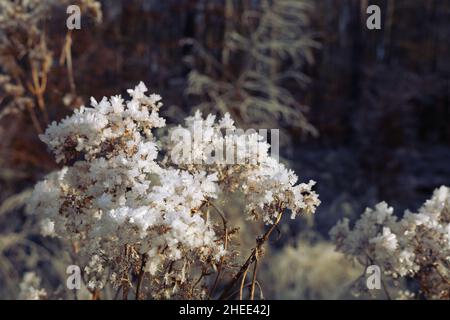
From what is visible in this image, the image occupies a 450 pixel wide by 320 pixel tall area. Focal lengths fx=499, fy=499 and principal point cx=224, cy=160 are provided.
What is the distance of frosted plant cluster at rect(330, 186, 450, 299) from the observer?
1735mm

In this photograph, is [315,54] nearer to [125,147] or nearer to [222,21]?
[222,21]

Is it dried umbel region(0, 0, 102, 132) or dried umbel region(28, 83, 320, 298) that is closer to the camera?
dried umbel region(28, 83, 320, 298)

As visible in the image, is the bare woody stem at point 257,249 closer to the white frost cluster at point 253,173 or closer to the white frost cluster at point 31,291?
the white frost cluster at point 253,173

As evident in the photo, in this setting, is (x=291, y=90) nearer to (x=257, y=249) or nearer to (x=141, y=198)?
(x=257, y=249)

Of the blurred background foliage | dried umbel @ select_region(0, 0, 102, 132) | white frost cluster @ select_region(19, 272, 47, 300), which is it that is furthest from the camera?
the blurred background foliage

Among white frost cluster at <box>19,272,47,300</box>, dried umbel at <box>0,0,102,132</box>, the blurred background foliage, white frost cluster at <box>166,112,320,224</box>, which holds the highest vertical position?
the blurred background foliage

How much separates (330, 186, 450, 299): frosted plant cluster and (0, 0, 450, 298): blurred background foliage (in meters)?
1.58

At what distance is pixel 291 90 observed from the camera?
33.9ft

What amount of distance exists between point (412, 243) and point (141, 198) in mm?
1012

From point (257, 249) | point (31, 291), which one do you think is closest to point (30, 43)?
point (31, 291)

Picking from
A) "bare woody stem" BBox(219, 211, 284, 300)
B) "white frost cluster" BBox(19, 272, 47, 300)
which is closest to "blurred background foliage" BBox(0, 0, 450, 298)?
"white frost cluster" BBox(19, 272, 47, 300)

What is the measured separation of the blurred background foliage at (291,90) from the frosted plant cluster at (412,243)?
5.17 ft

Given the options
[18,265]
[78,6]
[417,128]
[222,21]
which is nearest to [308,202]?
[78,6]

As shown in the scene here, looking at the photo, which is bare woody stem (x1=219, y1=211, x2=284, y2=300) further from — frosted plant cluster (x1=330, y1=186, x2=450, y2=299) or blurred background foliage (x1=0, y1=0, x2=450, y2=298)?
blurred background foliage (x1=0, y1=0, x2=450, y2=298)
